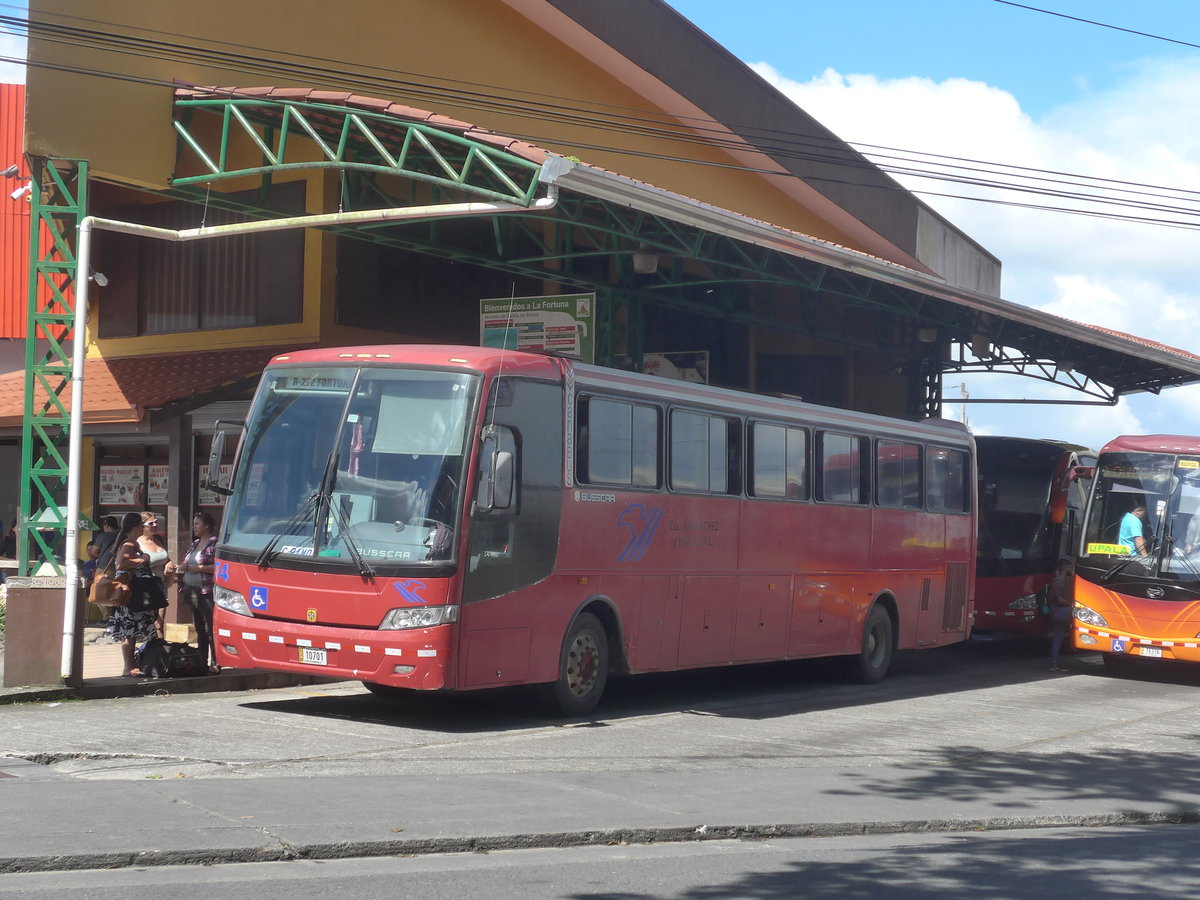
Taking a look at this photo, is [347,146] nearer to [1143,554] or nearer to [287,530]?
[287,530]

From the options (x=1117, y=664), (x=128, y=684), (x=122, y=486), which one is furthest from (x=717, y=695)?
(x=122, y=486)

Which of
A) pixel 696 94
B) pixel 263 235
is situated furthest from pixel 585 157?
pixel 263 235

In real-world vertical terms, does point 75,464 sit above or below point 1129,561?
above

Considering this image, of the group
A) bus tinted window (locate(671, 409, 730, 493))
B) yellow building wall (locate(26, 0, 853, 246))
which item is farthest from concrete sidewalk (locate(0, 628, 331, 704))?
yellow building wall (locate(26, 0, 853, 246))

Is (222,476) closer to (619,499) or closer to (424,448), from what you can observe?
(424,448)

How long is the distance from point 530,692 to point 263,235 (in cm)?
982

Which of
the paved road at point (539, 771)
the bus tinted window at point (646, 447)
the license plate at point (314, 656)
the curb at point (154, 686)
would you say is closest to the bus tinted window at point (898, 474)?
the paved road at point (539, 771)

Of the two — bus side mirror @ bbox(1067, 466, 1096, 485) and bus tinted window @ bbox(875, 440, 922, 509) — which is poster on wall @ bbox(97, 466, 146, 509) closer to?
bus tinted window @ bbox(875, 440, 922, 509)

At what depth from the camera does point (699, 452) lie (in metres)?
14.1

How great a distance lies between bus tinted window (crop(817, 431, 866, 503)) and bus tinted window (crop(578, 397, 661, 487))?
131 inches

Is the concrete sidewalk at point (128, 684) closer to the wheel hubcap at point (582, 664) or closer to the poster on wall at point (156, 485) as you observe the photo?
the wheel hubcap at point (582, 664)

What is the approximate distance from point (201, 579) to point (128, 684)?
1.33 m

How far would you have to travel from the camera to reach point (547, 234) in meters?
24.5

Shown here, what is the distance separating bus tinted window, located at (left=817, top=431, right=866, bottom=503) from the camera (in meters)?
16.2
